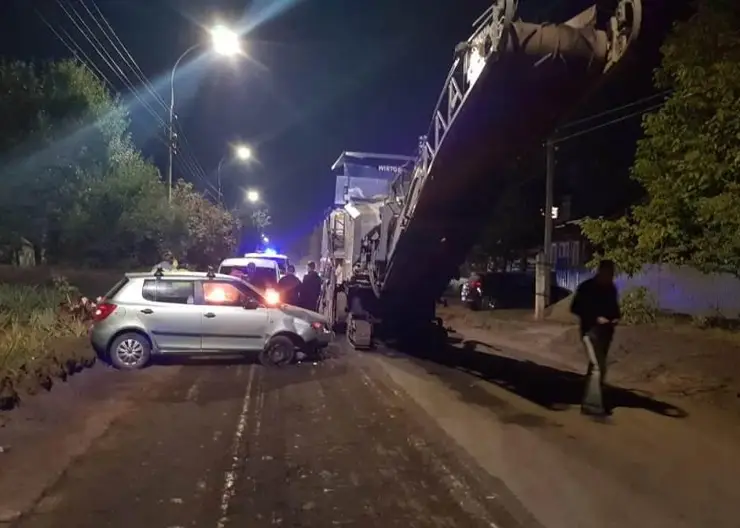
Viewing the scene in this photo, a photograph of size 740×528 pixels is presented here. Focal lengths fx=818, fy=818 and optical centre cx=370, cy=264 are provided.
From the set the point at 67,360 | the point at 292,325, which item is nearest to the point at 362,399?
the point at 292,325

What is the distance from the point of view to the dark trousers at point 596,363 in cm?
1004

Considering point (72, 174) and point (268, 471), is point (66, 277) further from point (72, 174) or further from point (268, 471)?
point (268, 471)

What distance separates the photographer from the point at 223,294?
1426 centimetres

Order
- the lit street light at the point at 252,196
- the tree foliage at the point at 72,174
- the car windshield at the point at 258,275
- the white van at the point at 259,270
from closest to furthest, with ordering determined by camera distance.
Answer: the tree foliage at the point at 72,174 < the car windshield at the point at 258,275 < the white van at the point at 259,270 < the lit street light at the point at 252,196

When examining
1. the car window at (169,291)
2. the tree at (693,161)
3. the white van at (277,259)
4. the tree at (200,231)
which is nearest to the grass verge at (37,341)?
the car window at (169,291)

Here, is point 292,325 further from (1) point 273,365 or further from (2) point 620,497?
(2) point 620,497

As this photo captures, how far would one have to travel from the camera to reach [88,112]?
2180cm

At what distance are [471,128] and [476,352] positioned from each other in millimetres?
7663

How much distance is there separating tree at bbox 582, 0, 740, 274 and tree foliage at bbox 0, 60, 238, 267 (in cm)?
1329

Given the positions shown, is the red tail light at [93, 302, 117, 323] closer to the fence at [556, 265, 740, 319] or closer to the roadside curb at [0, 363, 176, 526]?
the roadside curb at [0, 363, 176, 526]

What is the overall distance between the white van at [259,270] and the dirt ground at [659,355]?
550cm

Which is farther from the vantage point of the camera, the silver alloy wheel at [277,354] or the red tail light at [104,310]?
the silver alloy wheel at [277,354]

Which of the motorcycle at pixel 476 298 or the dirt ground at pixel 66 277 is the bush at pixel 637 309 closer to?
the motorcycle at pixel 476 298

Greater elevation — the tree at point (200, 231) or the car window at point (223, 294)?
the tree at point (200, 231)
